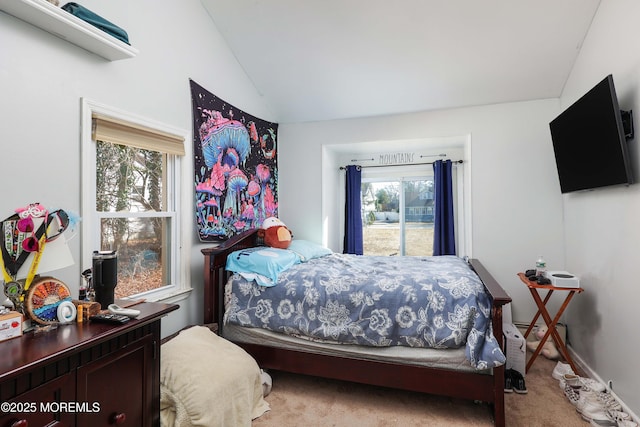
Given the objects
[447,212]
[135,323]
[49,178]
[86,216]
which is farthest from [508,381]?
[49,178]

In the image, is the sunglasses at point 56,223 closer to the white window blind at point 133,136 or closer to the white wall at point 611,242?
the white window blind at point 133,136

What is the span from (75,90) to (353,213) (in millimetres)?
3147

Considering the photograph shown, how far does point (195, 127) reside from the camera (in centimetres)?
263

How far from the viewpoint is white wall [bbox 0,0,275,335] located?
1.53m

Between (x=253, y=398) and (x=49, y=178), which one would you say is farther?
(x=253, y=398)

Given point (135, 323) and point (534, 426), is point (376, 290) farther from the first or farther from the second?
point (135, 323)

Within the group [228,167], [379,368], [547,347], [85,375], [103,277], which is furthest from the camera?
[228,167]

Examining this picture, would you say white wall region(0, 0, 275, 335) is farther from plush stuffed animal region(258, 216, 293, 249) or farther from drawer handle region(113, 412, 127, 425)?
drawer handle region(113, 412, 127, 425)

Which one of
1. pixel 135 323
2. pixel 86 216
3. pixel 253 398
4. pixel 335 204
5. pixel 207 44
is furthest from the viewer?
pixel 335 204

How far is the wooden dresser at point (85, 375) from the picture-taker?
0.98m

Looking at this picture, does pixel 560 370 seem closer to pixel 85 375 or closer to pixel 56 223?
pixel 85 375

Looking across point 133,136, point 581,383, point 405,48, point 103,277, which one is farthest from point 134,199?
→ point 581,383

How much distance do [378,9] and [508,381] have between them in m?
2.89

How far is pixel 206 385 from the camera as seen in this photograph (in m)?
1.74
